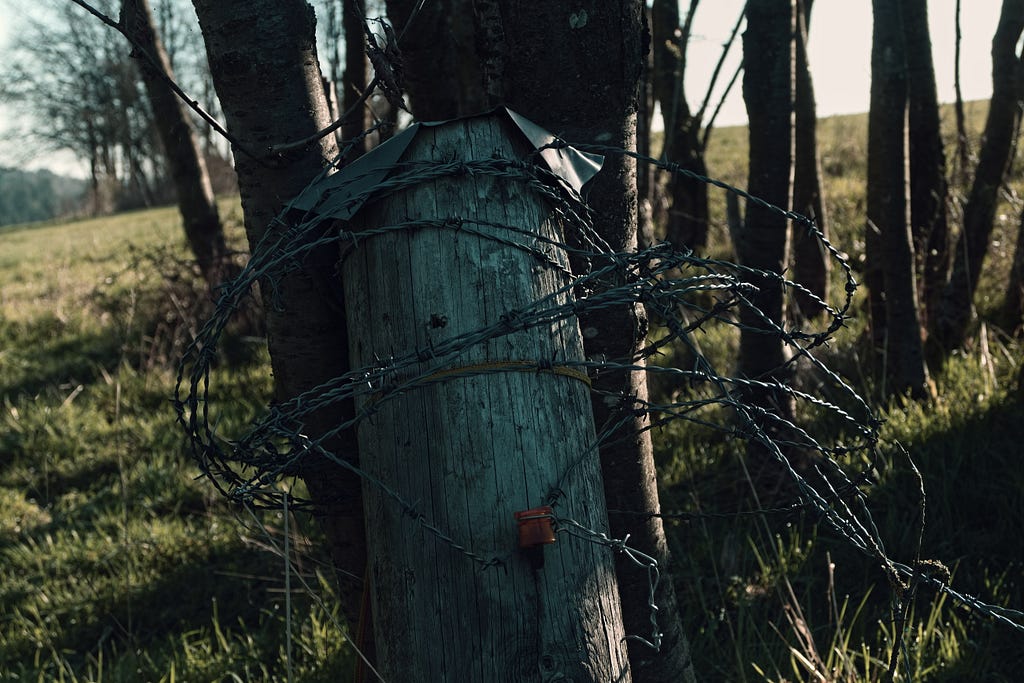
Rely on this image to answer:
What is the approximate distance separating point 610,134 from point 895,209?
2.70 metres

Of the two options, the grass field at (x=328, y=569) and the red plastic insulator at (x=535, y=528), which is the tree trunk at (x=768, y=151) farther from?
the red plastic insulator at (x=535, y=528)

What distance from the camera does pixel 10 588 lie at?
379 centimetres

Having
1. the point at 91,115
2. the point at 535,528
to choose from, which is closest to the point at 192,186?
the point at 535,528

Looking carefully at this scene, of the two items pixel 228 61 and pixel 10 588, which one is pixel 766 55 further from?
pixel 10 588

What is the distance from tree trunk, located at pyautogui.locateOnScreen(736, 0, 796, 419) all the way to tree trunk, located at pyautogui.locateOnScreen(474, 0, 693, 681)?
1.57 m

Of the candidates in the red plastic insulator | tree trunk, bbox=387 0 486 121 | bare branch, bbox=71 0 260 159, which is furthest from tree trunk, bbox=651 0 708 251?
the red plastic insulator

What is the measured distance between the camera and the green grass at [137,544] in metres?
3.13

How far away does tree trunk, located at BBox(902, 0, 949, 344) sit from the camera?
4.68 m

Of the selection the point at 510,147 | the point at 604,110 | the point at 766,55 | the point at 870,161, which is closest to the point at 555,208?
the point at 510,147

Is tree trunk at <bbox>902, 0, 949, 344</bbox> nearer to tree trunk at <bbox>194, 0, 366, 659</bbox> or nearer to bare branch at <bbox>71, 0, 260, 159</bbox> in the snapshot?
tree trunk at <bbox>194, 0, 366, 659</bbox>

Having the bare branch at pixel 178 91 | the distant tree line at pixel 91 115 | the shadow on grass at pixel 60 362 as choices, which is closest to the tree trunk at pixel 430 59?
the bare branch at pixel 178 91

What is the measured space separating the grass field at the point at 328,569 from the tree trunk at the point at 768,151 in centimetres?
56

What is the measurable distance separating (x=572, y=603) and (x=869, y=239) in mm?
4129

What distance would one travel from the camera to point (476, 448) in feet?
4.79
